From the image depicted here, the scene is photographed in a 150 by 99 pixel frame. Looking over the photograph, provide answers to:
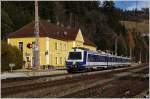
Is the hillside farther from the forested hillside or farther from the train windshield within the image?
the train windshield

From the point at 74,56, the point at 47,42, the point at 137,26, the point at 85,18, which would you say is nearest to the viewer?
the point at 74,56

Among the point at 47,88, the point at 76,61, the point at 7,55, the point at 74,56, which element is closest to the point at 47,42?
the point at 7,55

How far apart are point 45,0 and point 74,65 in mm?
73327

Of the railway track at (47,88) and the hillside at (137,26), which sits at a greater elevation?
the hillside at (137,26)

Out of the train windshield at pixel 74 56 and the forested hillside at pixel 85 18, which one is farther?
the forested hillside at pixel 85 18

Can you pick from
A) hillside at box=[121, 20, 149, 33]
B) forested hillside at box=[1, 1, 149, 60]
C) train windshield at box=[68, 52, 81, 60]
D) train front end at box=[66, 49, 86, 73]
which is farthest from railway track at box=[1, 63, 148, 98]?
hillside at box=[121, 20, 149, 33]

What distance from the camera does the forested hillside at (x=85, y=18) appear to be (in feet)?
351

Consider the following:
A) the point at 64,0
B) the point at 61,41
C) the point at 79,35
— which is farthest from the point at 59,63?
the point at 64,0

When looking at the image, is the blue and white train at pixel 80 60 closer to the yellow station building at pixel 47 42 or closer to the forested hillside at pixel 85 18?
the yellow station building at pixel 47 42

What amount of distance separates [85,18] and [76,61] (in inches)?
4017

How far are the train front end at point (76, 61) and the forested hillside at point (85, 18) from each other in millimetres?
43332

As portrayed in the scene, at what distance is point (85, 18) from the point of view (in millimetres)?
146625

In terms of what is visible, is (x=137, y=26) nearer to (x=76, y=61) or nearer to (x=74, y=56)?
(x=74, y=56)

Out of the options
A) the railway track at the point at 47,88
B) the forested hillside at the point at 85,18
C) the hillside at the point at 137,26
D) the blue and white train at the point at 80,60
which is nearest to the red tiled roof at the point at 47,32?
the forested hillside at the point at 85,18
